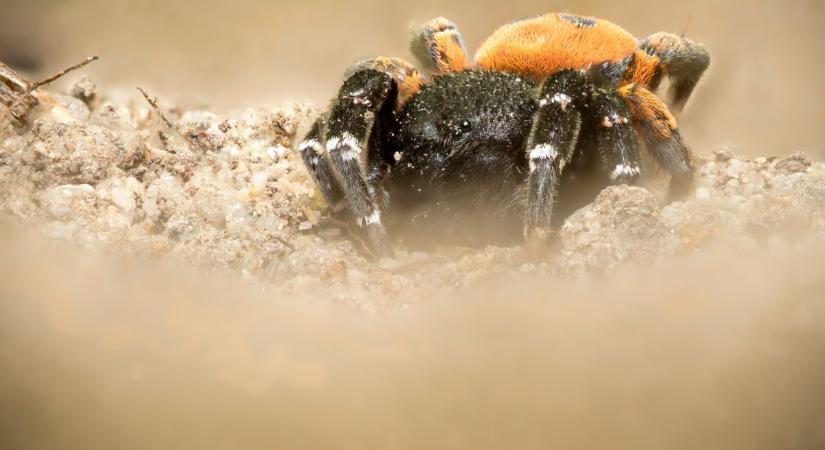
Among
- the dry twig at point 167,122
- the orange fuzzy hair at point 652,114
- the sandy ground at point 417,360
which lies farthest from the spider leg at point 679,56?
Answer: the dry twig at point 167,122

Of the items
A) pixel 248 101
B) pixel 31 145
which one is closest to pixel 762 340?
pixel 31 145

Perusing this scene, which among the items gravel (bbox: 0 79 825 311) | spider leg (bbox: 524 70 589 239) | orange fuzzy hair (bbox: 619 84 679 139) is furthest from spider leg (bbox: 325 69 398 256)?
orange fuzzy hair (bbox: 619 84 679 139)

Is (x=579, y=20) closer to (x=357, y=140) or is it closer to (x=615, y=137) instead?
(x=615, y=137)

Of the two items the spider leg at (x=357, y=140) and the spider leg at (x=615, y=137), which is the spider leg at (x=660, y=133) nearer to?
the spider leg at (x=615, y=137)

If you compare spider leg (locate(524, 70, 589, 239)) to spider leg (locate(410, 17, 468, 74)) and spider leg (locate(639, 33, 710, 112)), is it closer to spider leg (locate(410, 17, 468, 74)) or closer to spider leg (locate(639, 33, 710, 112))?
spider leg (locate(639, 33, 710, 112))

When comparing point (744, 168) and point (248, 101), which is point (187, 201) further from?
point (744, 168)
